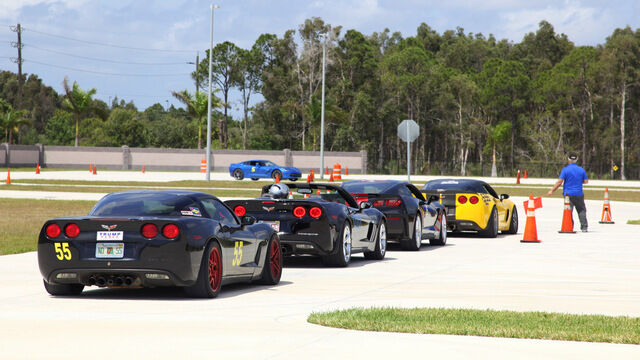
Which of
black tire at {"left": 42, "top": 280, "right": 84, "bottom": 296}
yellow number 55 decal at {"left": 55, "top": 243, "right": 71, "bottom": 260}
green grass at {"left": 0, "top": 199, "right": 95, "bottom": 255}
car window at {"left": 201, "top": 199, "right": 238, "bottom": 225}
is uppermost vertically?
car window at {"left": 201, "top": 199, "right": 238, "bottom": 225}

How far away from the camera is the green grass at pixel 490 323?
837 centimetres

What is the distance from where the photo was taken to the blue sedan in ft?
205

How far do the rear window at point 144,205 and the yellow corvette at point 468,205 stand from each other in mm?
11046

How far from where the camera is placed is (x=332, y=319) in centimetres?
910

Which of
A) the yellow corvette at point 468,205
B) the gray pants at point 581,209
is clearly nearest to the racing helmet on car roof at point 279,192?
the yellow corvette at point 468,205

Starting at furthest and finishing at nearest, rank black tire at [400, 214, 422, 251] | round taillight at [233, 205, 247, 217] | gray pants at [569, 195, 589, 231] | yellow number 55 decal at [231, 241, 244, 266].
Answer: gray pants at [569, 195, 589, 231] → black tire at [400, 214, 422, 251] → round taillight at [233, 205, 247, 217] → yellow number 55 decal at [231, 241, 244, 266]

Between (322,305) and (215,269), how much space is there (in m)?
1.42

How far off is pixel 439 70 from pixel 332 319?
88.1 metres

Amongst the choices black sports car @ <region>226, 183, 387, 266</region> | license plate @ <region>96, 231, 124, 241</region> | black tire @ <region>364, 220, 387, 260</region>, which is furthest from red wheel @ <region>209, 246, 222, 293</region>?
black tire @ <region>364, 220, 387, 260</region>

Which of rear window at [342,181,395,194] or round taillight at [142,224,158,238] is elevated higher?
rear window at [342,181,395,194]

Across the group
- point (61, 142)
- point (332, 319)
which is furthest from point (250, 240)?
point (61, 142)

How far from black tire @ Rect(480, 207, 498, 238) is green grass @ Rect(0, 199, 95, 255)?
9.55 metres

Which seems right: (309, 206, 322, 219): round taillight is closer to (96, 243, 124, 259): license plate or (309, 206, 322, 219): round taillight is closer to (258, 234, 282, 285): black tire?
(258, 234, 282, 285): black tire

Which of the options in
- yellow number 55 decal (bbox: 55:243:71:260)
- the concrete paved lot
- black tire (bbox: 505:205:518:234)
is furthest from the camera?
black tire (bbox: 505:205:518:234)
